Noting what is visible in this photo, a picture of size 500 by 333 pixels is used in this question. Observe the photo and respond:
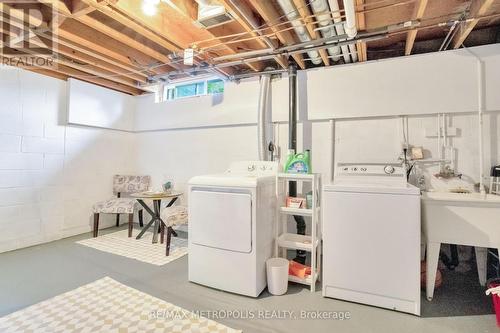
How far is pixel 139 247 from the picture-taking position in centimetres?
329

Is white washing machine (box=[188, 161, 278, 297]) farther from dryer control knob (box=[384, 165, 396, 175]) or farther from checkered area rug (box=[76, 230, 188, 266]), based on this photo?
dryer control knob (box=[384, 165, 396, 175])

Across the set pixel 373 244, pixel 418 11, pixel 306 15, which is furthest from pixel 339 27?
pixel 373 244

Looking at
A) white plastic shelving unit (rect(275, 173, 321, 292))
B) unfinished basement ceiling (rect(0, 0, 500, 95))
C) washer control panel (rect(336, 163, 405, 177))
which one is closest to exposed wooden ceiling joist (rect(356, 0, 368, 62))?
unfinished basement ceiling (rect(0, 0, 500, 95))

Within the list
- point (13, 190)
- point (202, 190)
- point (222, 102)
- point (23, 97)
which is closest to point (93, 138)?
point (23, 97)

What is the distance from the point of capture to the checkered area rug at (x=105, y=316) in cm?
170

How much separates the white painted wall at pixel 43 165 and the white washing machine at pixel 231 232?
8.45 feet

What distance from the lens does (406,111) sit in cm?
274

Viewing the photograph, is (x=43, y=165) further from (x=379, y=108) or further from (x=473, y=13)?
(x=473, y=13)

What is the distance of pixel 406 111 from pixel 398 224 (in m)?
1.47

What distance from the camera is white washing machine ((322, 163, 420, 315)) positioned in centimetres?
186

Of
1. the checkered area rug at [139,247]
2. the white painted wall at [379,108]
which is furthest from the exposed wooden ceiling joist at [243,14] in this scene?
the checkered area rug at [139,247]

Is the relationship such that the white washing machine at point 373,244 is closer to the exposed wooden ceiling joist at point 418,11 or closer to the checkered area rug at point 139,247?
the exposed wooden ceiling joist at point 418,11

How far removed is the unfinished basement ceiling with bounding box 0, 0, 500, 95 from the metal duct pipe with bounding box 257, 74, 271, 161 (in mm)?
265

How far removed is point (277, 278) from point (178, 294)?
878 millimetres
